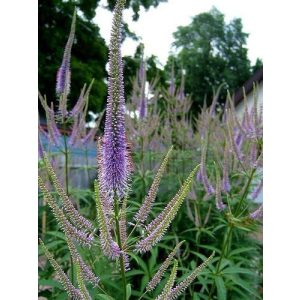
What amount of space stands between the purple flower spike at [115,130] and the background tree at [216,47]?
134 cm

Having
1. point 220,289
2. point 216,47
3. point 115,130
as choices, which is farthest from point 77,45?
point 115,130

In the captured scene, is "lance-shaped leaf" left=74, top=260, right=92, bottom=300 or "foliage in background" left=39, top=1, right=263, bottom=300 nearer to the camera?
"lance-shaped leaf" left=74, top=260, right=92, bottom=300

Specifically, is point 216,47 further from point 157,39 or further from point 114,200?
point 114,200

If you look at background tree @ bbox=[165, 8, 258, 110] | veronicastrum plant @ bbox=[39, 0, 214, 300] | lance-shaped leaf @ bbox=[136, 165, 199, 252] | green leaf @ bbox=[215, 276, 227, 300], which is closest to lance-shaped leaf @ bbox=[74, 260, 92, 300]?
veronicastrum plant @ bbox=[39, 0, 214, 300]

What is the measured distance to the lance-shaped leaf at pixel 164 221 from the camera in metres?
0.73

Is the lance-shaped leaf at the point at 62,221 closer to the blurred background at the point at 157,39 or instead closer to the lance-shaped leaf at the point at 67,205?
the lance-shaped leaf at the point at 67,205

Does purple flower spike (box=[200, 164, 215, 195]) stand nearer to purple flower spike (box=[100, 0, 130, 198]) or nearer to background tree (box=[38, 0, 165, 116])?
background tree (box=[38, 0, 165, 116])

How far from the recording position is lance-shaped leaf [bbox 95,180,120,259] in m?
0.70

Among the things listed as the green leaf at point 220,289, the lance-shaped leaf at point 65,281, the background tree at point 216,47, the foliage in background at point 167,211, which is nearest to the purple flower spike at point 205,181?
the foliage in background at point 167,211

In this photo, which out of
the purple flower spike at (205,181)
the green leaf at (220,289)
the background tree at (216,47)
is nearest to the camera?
the green leaf at (220,289)

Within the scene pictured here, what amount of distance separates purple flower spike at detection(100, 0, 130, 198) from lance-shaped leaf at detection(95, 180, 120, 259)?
0.15 ft

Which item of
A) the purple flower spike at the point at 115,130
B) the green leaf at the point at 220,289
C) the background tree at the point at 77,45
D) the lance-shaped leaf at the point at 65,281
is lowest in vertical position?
the green leaf at the point at 220,289
